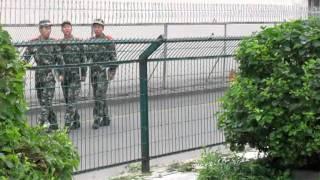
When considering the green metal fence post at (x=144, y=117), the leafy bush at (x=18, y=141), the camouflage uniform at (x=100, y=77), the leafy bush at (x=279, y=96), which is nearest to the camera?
the leafy bush at (x=18, y=141)

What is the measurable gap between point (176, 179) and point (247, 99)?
4.30 feet

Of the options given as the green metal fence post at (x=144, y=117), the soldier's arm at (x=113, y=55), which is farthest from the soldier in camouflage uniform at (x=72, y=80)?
the green metal fence post at (x=144, y=117)

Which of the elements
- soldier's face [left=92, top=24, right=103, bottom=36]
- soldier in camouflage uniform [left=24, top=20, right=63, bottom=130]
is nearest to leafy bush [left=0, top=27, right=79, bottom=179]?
soldier in camouflage uniform [left=24, top=20, right=63, bottom=130]

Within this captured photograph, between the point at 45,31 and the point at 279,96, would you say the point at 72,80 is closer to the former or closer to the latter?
the point at 279,96

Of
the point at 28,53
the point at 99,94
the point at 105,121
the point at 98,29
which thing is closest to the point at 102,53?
the point at 99,94

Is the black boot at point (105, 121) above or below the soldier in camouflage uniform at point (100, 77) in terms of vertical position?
below

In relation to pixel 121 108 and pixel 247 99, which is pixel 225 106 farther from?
pixel 121 108

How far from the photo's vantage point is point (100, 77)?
684cm

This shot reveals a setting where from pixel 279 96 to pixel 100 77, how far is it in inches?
76.5

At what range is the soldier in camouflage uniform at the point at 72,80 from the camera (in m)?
6.55

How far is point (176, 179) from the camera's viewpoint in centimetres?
689

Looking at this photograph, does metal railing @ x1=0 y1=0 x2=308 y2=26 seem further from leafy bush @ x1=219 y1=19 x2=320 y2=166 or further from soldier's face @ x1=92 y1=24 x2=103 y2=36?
leafy bush @ x1=219 y1=19 x2=320 y2=166

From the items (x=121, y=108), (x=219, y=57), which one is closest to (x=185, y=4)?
(x=219, y=57)

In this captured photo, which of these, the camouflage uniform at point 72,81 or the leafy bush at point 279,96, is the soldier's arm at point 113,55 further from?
the leafy bush at point 279,96
